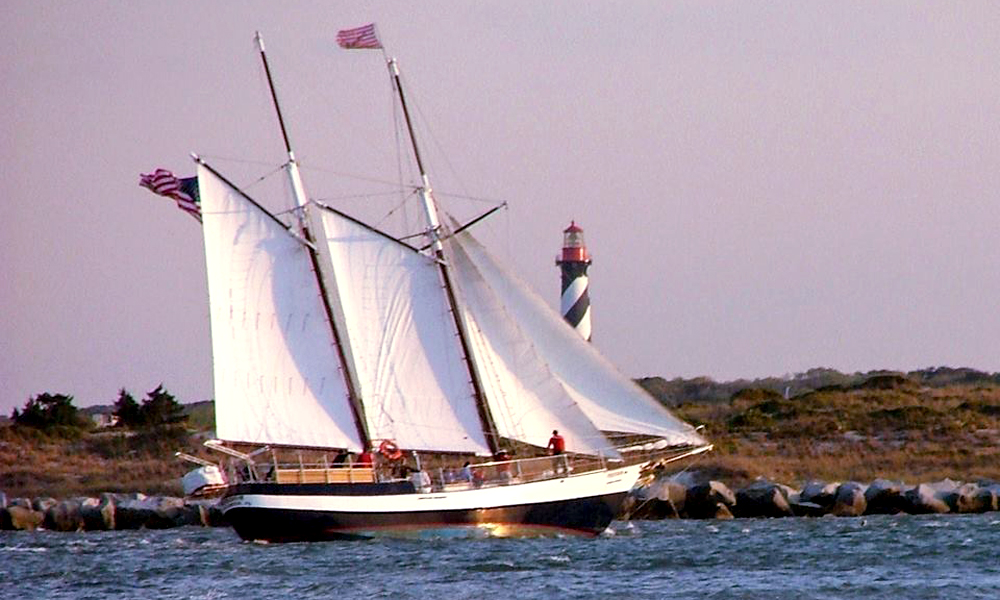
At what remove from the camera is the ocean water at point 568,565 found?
1361 inches

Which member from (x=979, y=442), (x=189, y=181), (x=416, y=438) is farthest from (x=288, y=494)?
(x=979, y=442)

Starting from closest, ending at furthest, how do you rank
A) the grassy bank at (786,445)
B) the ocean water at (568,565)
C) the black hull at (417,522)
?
1. the ocean water at (568,565)
2. the black hull at (417,522)
3. the grassy bank at (786,445)

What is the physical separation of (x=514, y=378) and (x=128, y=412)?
1257 inches

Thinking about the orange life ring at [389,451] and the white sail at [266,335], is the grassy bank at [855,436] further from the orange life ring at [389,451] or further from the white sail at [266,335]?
the white sail at [266,335]

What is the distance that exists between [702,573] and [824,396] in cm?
3695

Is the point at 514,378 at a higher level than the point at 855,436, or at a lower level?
higher

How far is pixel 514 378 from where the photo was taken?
155 feet

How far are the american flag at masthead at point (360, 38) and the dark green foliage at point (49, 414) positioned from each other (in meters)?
30.4

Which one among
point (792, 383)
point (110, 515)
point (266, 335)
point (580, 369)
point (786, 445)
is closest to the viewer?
point (580, 369)

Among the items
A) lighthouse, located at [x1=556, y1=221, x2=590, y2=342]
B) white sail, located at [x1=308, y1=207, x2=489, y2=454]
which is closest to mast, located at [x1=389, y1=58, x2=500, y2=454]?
white sail, located at [x1=308, y1=207, x2=489, y2=454]

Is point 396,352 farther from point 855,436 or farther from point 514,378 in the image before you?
point 855,436

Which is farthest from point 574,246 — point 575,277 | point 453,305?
point 453,305

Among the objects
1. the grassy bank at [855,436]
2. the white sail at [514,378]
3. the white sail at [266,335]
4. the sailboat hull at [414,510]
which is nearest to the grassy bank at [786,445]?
the grassy bank at [855,436]

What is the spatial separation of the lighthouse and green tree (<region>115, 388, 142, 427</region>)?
54.0ft
